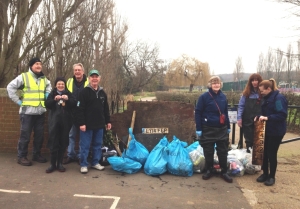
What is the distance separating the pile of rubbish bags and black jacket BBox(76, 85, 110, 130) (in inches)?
28.0

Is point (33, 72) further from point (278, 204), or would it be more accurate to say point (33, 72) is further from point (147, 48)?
point (147, 48)

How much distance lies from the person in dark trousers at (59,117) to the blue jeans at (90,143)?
312 mm

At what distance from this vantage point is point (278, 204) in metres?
3.59

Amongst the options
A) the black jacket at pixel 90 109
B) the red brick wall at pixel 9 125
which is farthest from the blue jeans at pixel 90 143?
the red brick wall at pixel 9 125

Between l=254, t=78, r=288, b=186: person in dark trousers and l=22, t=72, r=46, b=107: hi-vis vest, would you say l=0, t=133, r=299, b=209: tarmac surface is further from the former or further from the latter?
l=22, t=72, r=46, b=107: hi-vis vest

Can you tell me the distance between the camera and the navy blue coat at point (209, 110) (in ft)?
14.7

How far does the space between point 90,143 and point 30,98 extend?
1.38 m

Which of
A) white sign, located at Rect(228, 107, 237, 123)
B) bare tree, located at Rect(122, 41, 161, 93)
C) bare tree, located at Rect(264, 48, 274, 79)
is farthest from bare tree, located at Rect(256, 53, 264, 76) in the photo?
white sign, located at Rect(228, 107, 237, 123)

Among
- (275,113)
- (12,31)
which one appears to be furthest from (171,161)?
(12,31)

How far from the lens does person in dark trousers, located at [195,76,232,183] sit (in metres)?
4.48

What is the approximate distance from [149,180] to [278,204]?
1950 millimetres

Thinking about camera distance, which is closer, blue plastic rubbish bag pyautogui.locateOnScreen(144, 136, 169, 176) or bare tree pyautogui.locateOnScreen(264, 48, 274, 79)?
blue plastic rubbish bag pyautogui.locateOnScreen(144, 136, 169, 176)

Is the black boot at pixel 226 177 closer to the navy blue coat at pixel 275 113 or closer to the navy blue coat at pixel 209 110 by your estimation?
the navy blue coat at pixel 209 110

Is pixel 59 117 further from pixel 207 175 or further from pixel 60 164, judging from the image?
pixel 207 175
